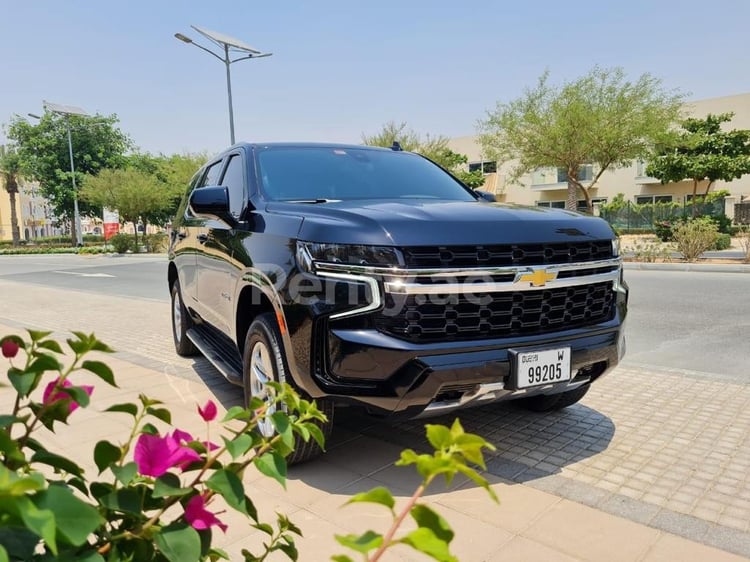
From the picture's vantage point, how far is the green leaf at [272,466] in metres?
0.96

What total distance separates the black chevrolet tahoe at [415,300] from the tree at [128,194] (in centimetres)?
3243

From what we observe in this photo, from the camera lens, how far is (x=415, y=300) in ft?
9.12

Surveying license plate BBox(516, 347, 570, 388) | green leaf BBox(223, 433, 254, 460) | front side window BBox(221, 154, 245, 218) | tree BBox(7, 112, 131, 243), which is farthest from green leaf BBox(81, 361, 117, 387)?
tree BBox(7, 112, 131, 243)

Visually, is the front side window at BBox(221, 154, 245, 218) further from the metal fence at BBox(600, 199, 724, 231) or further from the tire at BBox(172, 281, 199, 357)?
the metal fence at BBox(600, 199, 724, 231)

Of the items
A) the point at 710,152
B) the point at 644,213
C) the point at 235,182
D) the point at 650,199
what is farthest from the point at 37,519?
the point at 650,199

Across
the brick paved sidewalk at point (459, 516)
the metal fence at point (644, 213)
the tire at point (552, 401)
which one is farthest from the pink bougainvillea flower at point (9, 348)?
the metal fence at point (644, 213)

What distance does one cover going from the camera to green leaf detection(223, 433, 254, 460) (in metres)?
0.93

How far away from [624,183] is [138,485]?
46.7 meters

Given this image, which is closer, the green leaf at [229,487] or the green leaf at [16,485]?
the green leaf at [16,485]

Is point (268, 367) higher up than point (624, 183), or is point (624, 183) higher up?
point (624, 183)

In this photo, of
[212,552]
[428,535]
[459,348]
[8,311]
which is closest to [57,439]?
[459,348]

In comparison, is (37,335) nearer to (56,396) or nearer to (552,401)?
(56,396)

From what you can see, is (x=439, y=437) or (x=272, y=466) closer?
(x=439, y=437)

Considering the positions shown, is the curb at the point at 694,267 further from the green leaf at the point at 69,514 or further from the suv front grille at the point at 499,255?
the green leaf at the point at 69,514
